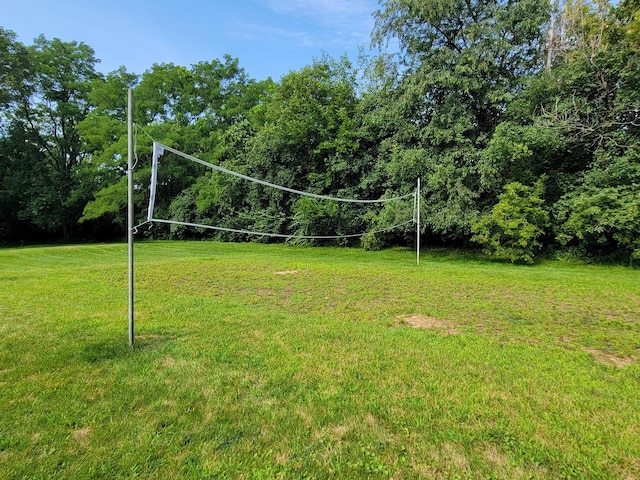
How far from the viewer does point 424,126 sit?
14.8 m

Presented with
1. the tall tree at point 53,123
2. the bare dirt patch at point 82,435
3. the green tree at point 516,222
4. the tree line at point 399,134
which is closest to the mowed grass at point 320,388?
the bare dirt patch at point 82,435

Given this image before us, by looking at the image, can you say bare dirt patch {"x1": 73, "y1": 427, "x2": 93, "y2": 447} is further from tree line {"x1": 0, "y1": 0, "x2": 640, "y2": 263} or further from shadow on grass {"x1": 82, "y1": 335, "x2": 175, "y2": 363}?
tree line {"x1": 0, "y1": 0, "x2": 640, "y2": 263}

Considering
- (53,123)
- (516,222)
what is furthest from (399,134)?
(53,123)

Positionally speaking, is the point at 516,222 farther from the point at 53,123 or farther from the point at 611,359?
the point at 53,123

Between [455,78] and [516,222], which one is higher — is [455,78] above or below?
above

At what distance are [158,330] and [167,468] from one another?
2.70 meters

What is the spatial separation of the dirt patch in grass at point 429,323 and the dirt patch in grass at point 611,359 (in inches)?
55.1

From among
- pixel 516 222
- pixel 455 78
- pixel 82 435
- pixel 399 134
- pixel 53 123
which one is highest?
pixel 53 123

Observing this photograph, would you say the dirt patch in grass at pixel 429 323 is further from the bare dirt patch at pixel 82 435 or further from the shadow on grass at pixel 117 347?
the bare dirt patch at pixel 82 435

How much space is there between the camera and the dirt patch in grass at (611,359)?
3.45m

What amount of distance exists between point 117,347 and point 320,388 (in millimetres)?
2292

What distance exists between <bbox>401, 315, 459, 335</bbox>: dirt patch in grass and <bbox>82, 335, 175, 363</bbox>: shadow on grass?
3.12m

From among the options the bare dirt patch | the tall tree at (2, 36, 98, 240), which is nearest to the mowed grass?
the bare dirt patch

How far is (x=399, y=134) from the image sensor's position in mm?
14953
